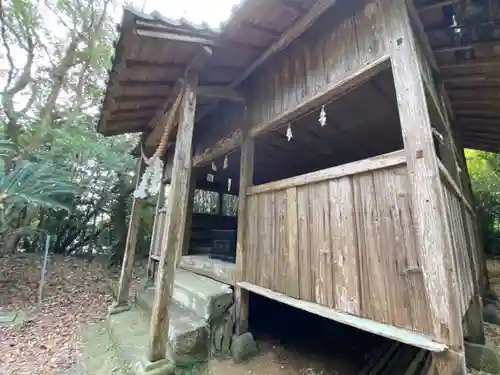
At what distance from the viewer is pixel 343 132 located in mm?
4078

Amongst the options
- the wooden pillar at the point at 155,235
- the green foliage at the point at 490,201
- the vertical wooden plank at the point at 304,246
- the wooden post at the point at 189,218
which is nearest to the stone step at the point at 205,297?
the vertical wooden plank at the point at 304,246

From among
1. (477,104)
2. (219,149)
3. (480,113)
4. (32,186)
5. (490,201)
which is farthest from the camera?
(490,201)

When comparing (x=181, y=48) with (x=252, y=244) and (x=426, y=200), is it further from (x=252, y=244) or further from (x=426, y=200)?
(x=426, y=200)

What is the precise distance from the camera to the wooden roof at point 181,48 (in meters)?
2.32

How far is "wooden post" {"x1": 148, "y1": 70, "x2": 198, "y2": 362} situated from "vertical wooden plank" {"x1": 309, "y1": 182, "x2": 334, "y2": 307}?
131cm

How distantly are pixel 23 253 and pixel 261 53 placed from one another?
314 inches

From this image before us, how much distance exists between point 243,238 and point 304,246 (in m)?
1.05

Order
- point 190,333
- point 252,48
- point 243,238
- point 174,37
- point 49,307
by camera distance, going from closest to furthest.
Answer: point 174,37 → point 190,333 → point 252,48 → point 243,238 → point 49,307

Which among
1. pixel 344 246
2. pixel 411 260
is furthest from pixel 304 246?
pixel 411 260

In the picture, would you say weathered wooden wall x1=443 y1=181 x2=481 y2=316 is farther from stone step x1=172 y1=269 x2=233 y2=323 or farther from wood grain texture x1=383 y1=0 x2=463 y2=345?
stone step x1=172 y1=269 x2=233 y2=323

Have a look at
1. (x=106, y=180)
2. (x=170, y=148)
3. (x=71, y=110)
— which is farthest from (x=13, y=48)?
(x=170, y=148)

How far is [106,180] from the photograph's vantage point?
8203 mm

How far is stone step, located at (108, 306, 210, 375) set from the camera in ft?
8.23

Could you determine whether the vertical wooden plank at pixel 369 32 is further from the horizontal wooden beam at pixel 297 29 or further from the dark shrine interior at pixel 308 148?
the dark shrine interior at pixel 308 148
